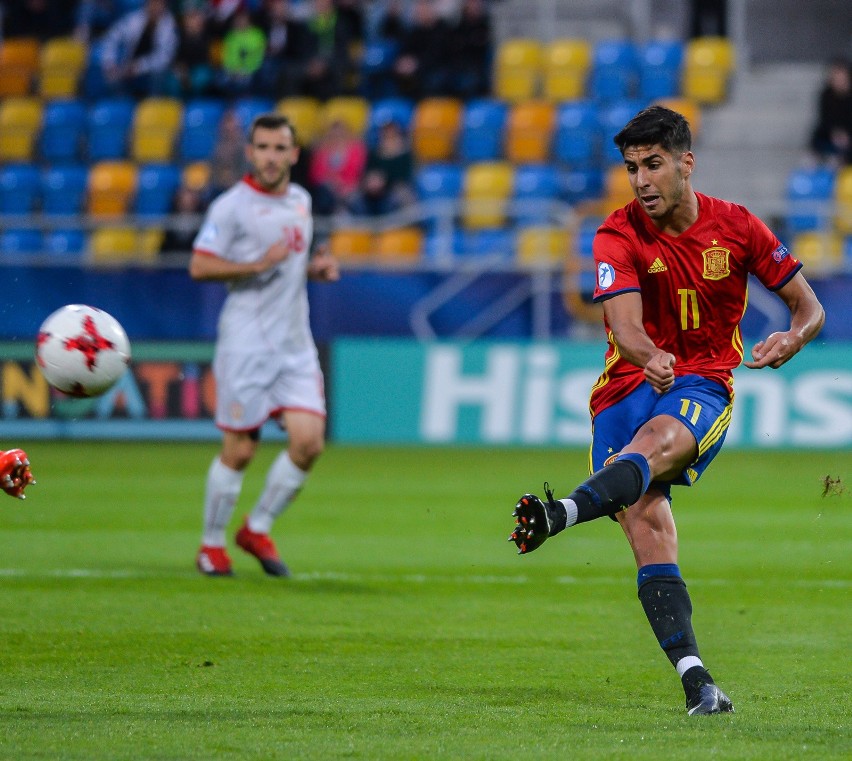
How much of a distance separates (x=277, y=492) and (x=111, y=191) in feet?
44.6

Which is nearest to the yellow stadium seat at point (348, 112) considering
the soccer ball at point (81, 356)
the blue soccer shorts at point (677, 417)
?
the soccer ball at point (81, 356)

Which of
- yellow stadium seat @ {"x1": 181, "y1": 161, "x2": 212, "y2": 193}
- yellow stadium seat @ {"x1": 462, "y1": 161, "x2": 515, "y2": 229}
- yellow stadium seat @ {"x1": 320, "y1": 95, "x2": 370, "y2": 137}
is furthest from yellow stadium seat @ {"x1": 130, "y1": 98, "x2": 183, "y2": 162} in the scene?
yellow stadium seat @ {"x1": 462, "y1": 161, "x2": 515, "y2": 229}

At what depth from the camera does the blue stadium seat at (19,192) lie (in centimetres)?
2212

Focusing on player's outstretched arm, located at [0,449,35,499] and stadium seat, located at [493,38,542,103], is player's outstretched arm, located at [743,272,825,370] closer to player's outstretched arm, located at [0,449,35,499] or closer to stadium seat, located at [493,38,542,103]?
player's outstretched arm, located at [0,449,35,499]

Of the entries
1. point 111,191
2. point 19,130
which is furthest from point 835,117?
point 19,130

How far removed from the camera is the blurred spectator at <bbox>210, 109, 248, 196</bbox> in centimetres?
1977

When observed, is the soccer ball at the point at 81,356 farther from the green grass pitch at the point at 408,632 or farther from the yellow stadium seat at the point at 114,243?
the yellow stadium seat at the point at 114,243

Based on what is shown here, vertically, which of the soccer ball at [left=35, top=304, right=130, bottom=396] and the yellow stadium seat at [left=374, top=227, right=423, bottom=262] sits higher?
the soccer ball at [left=35, top=304, right=130, bottom=396]

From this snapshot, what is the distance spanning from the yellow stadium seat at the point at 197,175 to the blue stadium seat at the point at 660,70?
589cm

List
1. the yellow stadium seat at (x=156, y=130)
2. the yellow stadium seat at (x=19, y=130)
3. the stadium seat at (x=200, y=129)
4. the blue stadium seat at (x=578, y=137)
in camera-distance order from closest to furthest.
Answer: the blue stadium seat at (x=578, y=137) → the stadium seat at (x=200, y=129) → the yellow stadium seat at (x=156, y=130) → the yellow stadium seat at (x=19, y=130)

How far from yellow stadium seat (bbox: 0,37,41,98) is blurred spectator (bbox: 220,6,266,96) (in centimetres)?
349

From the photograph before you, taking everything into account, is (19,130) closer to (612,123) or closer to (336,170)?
(336,170)

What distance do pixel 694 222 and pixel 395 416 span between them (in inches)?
446

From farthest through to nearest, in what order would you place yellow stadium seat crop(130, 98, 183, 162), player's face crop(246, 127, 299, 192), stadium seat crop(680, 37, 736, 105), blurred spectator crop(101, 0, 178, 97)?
1. yellow stadium seat crop(130, 98, 183, 162)
2. blurred spectator crop(101, 0, 178, 97)
3. stadium seat crop(680, 37, 736, 105)
4. player's face crop(246, 127, 299, 192)
